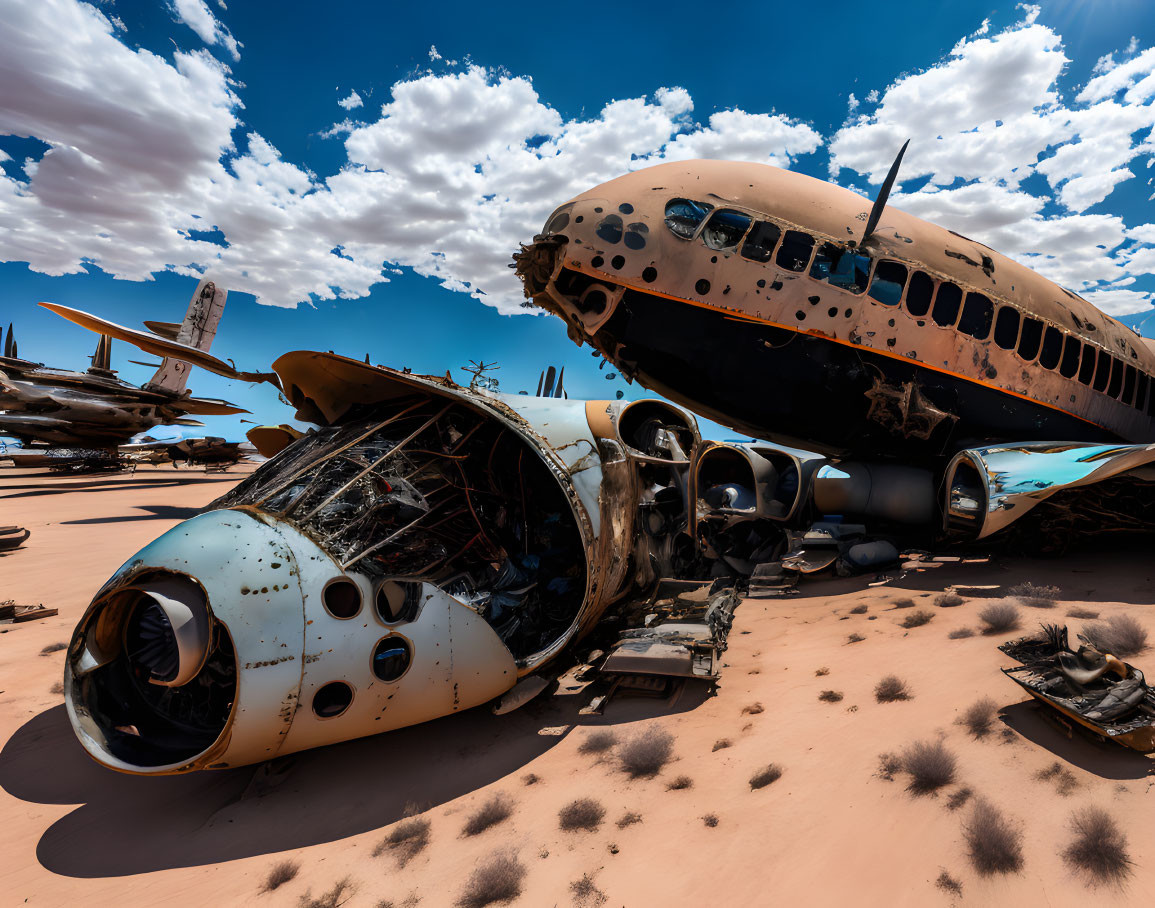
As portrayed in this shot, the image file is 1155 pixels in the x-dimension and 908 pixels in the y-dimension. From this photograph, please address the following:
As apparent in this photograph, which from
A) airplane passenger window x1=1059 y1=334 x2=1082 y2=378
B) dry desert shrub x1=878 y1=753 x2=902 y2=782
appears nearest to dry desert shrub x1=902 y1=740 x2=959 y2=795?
dry desert shrub x1=878 y1=753 x2=902 y2=782

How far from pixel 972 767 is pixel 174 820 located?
22.2 ft

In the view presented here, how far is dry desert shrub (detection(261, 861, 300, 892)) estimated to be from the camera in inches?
166

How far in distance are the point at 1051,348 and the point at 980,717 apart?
942 centimetres

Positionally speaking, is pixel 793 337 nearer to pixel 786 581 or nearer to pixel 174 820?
pixel 786 581

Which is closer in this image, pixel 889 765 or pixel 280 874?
pixel 280 874

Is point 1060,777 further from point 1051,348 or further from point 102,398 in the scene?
point 102,398

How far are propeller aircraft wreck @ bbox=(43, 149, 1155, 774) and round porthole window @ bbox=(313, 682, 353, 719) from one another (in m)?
0.03

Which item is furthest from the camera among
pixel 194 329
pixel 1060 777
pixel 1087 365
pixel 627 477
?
pixel 194 329

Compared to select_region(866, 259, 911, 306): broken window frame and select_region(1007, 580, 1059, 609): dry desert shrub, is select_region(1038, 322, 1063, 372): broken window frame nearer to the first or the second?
select_region(866, 259, 911, 306): broken window frame

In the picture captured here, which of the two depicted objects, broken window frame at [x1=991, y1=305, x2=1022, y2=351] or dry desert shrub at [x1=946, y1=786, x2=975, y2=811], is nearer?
dry desert shrub at [x1=946, y1=786, x2=975, y2=811]

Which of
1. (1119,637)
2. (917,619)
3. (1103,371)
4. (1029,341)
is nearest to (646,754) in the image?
(917,619)

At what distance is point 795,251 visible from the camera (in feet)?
31.9

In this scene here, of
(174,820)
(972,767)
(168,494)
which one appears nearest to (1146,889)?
(972,767)

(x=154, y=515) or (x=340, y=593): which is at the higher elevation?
(x=340, y=593)
